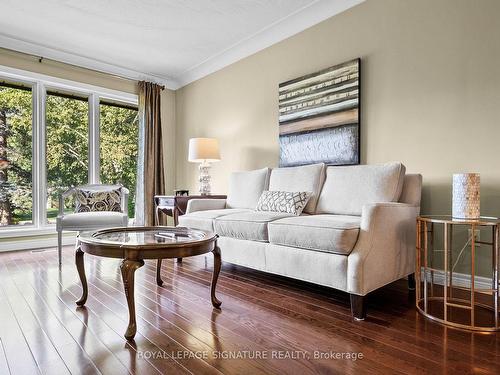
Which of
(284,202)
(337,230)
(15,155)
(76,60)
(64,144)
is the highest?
(76,60)

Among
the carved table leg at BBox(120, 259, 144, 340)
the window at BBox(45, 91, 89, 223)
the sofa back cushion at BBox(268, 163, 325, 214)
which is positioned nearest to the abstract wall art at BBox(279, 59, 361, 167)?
the sofa back cushion at BBox(268, 163, 325, 214)

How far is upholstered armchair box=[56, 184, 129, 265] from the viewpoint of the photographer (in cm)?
314

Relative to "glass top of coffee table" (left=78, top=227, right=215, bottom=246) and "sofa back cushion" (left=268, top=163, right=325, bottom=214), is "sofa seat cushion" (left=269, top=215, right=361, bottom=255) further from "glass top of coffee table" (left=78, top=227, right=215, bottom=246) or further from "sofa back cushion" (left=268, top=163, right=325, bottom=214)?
"sofa back cushion" (left=268, top=163, right=325, bottom=214)

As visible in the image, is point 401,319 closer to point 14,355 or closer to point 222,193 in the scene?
point 14,355

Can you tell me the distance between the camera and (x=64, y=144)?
4141 millimetres

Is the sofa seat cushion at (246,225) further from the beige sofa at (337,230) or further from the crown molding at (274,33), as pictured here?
the crown molding at (274,33)

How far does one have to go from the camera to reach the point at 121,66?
14.4 ft

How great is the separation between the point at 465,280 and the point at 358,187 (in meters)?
0.95

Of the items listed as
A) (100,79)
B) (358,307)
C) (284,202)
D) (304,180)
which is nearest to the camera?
(358,307)

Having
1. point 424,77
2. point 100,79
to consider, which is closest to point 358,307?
point 424,77

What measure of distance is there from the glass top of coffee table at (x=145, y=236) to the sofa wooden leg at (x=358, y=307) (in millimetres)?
854

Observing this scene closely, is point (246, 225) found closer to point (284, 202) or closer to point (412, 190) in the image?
point (284, 202)

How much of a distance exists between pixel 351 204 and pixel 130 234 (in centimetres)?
158

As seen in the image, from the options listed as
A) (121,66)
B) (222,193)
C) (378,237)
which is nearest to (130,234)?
(378,237)
